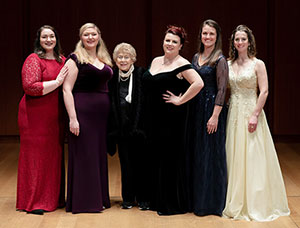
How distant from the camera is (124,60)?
168 inches

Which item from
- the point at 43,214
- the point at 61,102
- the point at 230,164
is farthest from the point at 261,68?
the point at 43,214

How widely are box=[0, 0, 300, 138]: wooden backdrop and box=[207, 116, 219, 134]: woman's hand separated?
152 inches

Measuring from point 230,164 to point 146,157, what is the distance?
0.70m

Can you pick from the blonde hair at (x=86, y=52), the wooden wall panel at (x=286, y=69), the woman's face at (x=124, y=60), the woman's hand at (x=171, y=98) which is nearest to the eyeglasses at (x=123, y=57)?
the woman's face at (x=124, y=60)

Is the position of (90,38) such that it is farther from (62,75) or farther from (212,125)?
(212,125)

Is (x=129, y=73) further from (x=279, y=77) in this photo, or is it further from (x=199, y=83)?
(x=279, y=77)

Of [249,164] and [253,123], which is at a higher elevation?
[253,123]

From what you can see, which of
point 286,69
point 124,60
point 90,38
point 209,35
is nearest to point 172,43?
point 209,35

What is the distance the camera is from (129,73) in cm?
430

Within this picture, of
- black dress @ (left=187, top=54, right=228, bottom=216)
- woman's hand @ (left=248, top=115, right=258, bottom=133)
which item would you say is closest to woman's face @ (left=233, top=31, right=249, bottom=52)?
black dress @ (left=187, top=54, right=228, bottom=216)

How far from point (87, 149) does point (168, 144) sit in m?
0.67

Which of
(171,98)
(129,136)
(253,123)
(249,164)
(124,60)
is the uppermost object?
(124,60)

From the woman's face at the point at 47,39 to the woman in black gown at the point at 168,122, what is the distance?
0.82 m

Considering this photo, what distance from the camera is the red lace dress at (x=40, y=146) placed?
4312 millimetres
